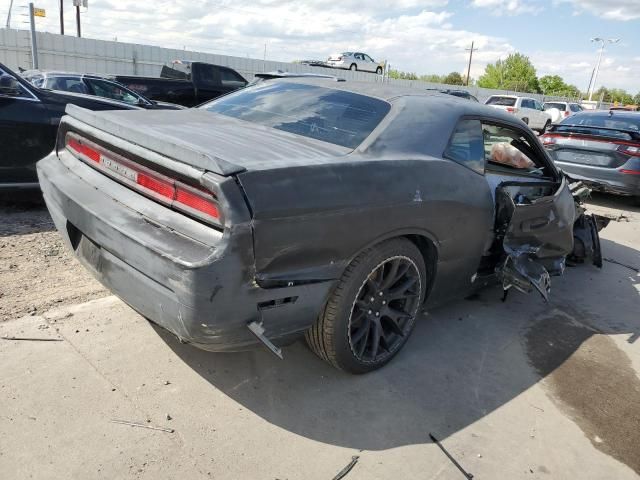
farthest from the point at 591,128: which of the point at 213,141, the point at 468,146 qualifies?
the point at 213,141

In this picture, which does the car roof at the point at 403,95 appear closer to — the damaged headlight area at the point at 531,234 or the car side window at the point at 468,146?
the car side window at the point at 468,146

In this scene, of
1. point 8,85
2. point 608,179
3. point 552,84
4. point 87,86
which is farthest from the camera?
point 552,84

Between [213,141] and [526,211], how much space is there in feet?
7.58

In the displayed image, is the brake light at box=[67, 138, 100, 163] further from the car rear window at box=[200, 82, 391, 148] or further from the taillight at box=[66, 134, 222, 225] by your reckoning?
the car rear window at box=[200, 82, 391, 148]

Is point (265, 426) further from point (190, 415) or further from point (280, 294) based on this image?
point (280, 294)

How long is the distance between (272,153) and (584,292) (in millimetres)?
3644

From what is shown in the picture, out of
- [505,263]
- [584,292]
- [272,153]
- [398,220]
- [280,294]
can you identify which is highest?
[272,153]

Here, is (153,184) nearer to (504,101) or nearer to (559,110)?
(504,101)

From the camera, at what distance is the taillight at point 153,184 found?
220cm

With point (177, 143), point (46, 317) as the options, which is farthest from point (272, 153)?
point (46, 317)

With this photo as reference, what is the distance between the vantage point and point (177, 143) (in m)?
2.39

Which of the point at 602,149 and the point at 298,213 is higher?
the point at 298,213

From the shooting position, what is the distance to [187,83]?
41.3 feet

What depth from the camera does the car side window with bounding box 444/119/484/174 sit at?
3238 mm
